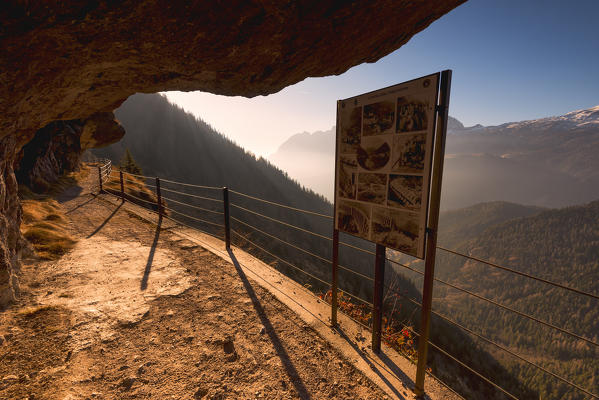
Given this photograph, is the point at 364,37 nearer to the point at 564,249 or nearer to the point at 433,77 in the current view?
the point at 433,77

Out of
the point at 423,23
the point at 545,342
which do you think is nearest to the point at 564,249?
the point at 545,342

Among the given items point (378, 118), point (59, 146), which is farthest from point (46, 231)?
point (59, 146)

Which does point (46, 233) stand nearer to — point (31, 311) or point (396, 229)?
point (31, 311)

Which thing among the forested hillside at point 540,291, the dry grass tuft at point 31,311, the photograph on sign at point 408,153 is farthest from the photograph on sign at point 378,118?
the forested hillside at point 540,291

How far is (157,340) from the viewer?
3.18 meters

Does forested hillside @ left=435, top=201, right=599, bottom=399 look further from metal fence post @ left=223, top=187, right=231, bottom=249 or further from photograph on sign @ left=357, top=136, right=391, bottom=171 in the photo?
photograph on sign @ left=357, top=136, right=391, bottom=171

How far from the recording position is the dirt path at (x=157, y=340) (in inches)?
102

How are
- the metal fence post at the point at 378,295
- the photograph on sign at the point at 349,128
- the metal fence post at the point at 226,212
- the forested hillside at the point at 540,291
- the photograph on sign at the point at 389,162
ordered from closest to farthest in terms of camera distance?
the photograph on sign at the point at 389,162, the photograph on sign at the point at 349,128, the metal fence post at the point at 378,295, the metal fence post at the point at 226,212, the forested hillside at the point at 540,291

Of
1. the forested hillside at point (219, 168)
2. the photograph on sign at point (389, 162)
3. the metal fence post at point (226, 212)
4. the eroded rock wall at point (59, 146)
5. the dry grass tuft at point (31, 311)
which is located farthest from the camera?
the forested hillside at point (219, 168)

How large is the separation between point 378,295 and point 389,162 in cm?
161

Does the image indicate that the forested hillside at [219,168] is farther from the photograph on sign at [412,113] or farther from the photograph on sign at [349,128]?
the photograph on sign at [412,113]

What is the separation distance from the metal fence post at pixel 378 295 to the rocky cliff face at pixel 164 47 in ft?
15.3

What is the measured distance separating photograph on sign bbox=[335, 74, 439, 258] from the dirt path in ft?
5.49

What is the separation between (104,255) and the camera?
5.42m
